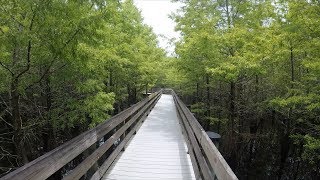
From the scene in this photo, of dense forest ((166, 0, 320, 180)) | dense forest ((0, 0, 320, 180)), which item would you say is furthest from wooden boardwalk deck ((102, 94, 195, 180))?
dense forest ((166, 0, 320, 180))

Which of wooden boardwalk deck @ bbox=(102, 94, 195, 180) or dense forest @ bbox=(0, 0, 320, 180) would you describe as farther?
dense forest @ bbox=(0, 0, 320, 180)

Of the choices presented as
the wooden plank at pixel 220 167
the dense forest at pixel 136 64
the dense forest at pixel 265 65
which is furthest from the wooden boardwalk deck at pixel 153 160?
the dense forest at pixel 265 65

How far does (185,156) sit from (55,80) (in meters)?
5.30

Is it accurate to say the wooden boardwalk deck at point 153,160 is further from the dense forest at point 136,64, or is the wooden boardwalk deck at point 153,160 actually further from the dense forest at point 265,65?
the dense forest at point 265,65

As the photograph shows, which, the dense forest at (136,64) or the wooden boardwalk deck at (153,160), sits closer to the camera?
the wooden boardwalk deck at (153,160)

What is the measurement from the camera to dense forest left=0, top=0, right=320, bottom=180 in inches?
237

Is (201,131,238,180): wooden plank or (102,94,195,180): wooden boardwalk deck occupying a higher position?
(201,131,238,180): wooden plank

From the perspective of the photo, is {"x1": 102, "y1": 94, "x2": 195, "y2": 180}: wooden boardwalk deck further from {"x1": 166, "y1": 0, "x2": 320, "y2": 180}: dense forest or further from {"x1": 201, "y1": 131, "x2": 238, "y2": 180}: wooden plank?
Answer: {"x1": 166, "y1": 0, "x2": 320, "y2": 180}: dense forest

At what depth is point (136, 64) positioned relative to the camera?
1967 cm

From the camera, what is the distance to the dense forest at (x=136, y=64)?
601 centimetres

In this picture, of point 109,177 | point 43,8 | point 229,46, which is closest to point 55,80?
point 43,8

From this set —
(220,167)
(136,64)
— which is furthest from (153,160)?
(136,64)

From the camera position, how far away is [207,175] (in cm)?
419

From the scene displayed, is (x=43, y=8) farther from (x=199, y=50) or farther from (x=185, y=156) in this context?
(x=199, y=50)
